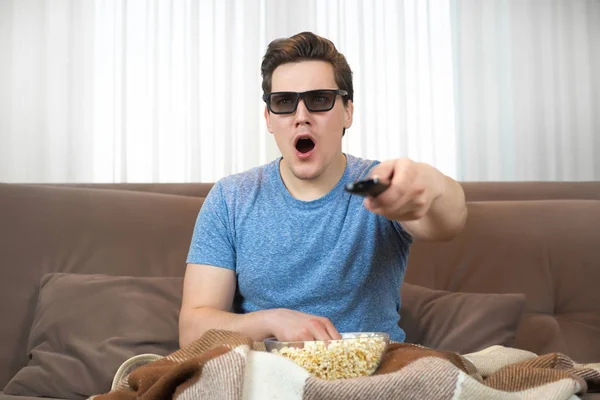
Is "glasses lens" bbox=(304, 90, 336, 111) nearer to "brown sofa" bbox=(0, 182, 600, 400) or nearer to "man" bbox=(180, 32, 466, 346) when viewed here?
"man" bbox=(180, 32, 466, 346)

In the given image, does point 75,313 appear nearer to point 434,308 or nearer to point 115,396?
point 115,396

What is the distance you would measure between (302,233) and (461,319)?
462 mm

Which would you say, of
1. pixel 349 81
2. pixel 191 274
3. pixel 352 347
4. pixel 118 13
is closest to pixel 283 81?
pixel 349 81

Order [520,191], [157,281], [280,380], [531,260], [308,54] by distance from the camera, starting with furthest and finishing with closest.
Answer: [520,191] < [531,260] < [157,281] < [308,54] < [280,380]

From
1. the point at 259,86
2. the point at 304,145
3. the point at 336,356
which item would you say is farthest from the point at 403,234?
the point at 259,86

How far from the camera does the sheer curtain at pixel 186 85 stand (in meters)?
3.72

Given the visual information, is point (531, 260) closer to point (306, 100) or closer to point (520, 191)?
point (520, 191)

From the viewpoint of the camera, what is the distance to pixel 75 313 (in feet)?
5.75

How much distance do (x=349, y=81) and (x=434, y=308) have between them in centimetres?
60

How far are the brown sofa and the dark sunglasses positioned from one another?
1.71 ft

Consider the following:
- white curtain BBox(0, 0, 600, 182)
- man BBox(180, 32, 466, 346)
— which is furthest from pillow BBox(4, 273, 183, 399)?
white curtain BBox(0, 0, 600, 182)

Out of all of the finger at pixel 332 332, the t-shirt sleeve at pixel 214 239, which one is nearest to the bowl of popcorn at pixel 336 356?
the finger at pixel 332 332

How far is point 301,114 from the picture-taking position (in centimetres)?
165

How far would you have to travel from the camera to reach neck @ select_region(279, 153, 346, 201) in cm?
169
